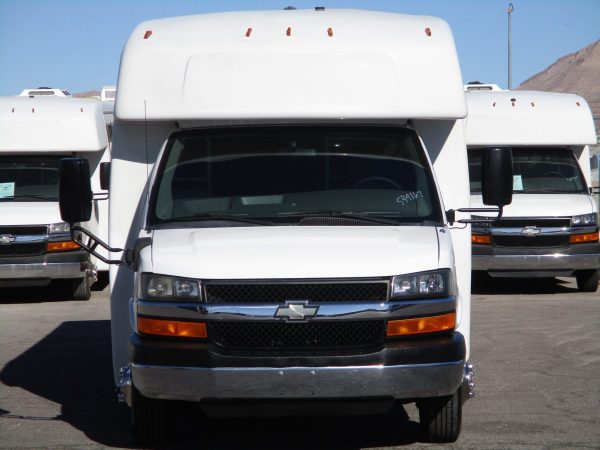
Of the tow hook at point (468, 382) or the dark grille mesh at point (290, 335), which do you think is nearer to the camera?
the dark grille mesh at point (290, 335)

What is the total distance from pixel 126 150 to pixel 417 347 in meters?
2.61

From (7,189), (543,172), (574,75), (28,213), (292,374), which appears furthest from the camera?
(574,75)

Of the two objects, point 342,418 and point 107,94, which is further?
point 107,94

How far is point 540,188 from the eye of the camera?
15.9 metres

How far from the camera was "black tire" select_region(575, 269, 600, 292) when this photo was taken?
15.7 metres

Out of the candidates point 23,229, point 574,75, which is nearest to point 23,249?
point 23,229

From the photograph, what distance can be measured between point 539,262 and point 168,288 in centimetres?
973

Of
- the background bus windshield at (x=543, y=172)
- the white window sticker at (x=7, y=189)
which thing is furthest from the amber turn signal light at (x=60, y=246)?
the background bus windshield at (x=543, y=172)

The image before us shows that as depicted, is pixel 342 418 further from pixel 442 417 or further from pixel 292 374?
pixel 292 374

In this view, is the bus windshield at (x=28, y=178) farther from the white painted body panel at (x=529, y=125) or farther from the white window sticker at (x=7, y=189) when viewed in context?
the white painted body panel at (x=529, y=125)

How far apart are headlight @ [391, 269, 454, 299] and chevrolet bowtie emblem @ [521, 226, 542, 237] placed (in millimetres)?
9051

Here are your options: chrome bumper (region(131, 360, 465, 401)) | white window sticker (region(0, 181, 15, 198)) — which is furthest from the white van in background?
chrome bumper (region(131, 360, 465, 401))

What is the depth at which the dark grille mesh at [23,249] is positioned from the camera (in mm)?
15023

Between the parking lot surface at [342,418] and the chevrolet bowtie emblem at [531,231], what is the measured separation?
1.82 metres
